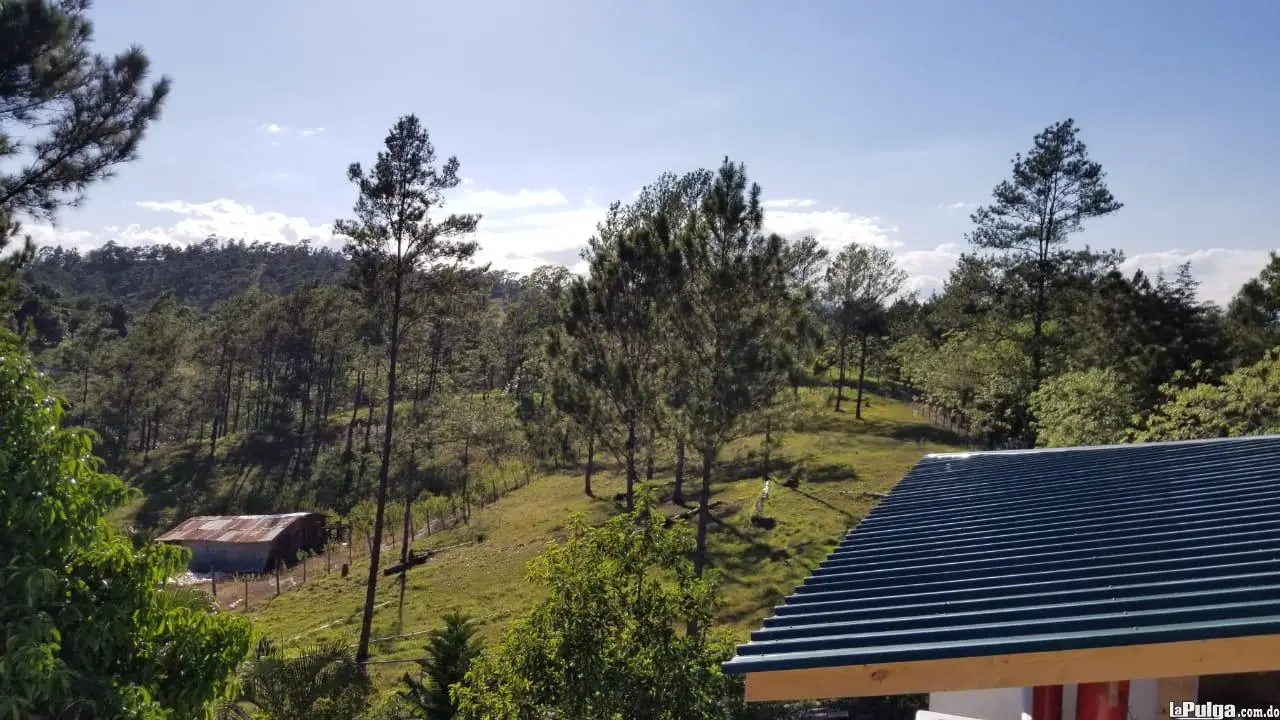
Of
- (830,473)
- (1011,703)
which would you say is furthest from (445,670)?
(830,473)

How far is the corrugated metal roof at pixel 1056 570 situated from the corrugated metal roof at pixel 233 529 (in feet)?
99.9

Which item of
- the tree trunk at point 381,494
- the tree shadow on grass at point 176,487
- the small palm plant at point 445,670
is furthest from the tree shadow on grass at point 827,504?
the tree shadow on grass at point 176,487

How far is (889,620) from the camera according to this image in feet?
13.9

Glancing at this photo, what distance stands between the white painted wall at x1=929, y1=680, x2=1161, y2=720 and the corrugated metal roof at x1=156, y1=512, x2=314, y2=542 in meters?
29.6

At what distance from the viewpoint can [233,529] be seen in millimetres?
32219

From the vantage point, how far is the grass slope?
770 inches

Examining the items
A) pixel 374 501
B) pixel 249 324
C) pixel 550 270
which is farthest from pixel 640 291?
pixel 249 324

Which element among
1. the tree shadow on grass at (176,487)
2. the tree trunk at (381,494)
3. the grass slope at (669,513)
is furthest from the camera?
the tree shadow on grass at (176,487)

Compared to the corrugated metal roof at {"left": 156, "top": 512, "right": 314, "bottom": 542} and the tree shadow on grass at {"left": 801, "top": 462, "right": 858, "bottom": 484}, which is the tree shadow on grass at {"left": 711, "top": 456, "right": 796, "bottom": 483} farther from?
the corrugated metal roof at {"left": 156, "top": 512, "right": 314, "bottom": 542}

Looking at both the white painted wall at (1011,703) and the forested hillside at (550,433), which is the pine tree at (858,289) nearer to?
the forested hillside at (550,433)

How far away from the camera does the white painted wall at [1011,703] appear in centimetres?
540

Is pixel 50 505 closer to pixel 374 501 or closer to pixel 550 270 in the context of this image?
pixel 374 501

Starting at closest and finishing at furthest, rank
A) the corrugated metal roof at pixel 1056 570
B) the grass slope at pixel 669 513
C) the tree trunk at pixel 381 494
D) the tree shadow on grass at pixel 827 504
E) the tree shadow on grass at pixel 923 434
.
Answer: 1. the corrugated metal roof at pixel 1056 570
2. the tree trunk at pixel 381 494
3. the grass slope at pixel 669 513
4. the tree shadow on grass at pixel 827 504
5. the tree shadow on grass at pixel 923 434

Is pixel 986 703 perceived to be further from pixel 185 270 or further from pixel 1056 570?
pixel 185 270
